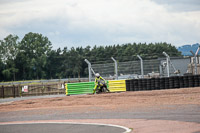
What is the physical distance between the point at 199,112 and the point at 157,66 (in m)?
14.4

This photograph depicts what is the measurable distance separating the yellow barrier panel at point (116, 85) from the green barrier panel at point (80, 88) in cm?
142

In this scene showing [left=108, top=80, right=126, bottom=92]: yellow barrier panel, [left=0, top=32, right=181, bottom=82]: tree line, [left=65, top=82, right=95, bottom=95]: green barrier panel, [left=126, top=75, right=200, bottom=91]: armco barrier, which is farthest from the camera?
[left=0, top=32, right=181, bottom=82]: tree line

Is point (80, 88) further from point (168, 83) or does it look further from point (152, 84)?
point (168, 83)

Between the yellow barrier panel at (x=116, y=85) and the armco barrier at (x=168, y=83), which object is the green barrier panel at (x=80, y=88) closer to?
the yellow barrier panel at (x=116, y=85)

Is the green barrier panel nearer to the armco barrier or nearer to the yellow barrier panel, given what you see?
the yellow barrier panel

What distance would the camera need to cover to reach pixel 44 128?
1173cm

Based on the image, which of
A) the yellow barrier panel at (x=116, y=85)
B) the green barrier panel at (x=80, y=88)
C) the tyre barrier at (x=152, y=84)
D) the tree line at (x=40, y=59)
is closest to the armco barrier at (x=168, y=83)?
the tyre barrier at (x=152, y=84)

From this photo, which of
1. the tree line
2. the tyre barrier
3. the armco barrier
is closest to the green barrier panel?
the tyre barrier

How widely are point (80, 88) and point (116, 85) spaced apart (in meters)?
3.07

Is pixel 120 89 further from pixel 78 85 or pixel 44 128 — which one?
pixel 44 128

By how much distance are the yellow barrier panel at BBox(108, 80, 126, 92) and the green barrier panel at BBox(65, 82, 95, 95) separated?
142cm

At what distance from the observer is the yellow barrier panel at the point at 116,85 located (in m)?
27.7

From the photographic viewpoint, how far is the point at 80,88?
29.3 m

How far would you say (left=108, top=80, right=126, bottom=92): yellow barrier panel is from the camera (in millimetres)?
27711
